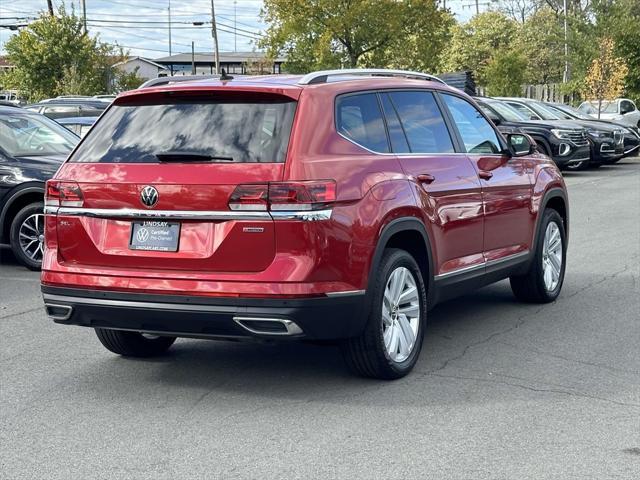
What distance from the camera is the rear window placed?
5.64 meters

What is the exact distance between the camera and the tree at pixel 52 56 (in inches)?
2120

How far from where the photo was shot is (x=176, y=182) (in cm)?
563

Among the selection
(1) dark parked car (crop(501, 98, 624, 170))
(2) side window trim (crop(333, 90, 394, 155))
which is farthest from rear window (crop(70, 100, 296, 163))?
(1) dark parked car (crop(501, 98, 624, 170))

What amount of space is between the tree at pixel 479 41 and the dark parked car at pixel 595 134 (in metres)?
53.5

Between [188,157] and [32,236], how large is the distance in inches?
234

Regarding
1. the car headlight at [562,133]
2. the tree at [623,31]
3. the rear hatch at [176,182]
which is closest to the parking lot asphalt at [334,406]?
the rear hatch at [176,182]

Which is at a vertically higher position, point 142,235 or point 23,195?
point 142,235

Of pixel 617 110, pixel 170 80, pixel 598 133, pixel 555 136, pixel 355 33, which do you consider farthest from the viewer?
pixel 355 33

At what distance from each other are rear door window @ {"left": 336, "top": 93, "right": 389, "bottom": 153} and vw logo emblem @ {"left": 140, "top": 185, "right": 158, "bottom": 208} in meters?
1.09

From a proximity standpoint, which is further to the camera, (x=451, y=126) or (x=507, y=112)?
(x=507, y=112)

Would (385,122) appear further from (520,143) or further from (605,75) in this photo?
(605,75)

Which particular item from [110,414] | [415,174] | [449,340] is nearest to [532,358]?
[449,340]

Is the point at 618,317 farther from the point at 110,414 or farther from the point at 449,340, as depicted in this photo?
the point at 110,414

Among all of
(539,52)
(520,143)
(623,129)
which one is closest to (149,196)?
(520,143)
